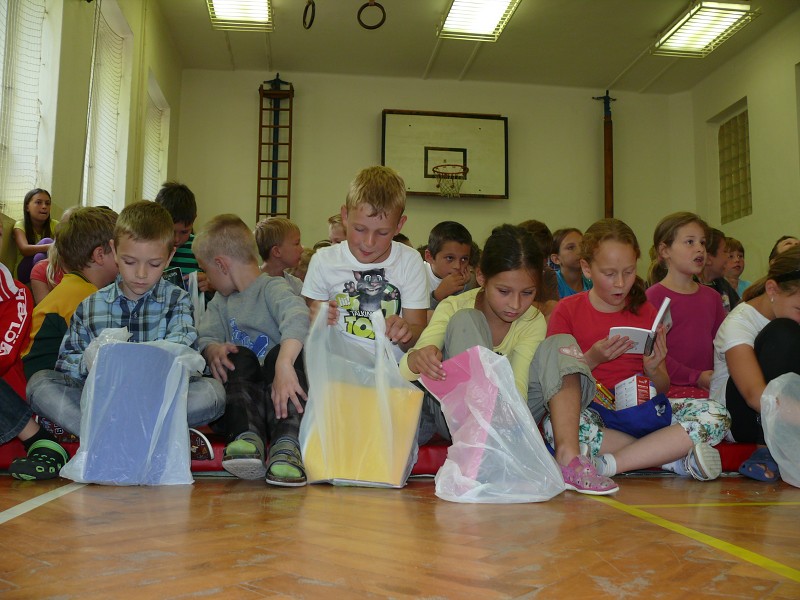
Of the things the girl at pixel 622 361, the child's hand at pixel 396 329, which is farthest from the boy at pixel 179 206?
the girl at pixel 622 361

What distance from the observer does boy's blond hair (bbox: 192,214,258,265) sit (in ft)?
7.55

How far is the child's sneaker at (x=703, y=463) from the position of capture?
2.02 meters

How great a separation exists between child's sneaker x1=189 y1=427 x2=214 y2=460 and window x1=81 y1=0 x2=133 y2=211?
3.29 m

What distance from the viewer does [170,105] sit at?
7.03 metres

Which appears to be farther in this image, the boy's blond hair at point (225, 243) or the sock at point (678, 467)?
the boy's blond hair at point (225, 243)

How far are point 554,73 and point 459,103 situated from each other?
1.00 meters

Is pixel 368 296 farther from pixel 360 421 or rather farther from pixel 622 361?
pixel 622 361

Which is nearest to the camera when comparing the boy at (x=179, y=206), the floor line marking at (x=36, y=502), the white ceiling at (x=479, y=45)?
the floor line marking at (x=36, y=502)

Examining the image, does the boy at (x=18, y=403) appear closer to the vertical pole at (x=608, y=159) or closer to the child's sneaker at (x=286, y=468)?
the child's sneaker at (x=286, y=468)

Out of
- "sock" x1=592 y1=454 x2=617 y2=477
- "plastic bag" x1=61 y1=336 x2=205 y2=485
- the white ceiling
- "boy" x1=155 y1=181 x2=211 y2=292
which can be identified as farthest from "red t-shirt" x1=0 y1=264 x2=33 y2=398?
the white ceiling

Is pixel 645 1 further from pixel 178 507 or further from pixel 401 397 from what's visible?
pixel 178 507

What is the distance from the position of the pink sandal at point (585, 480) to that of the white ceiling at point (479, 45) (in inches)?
204

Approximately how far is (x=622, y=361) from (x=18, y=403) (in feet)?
5.44

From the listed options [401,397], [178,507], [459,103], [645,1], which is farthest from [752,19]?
[178,507]
